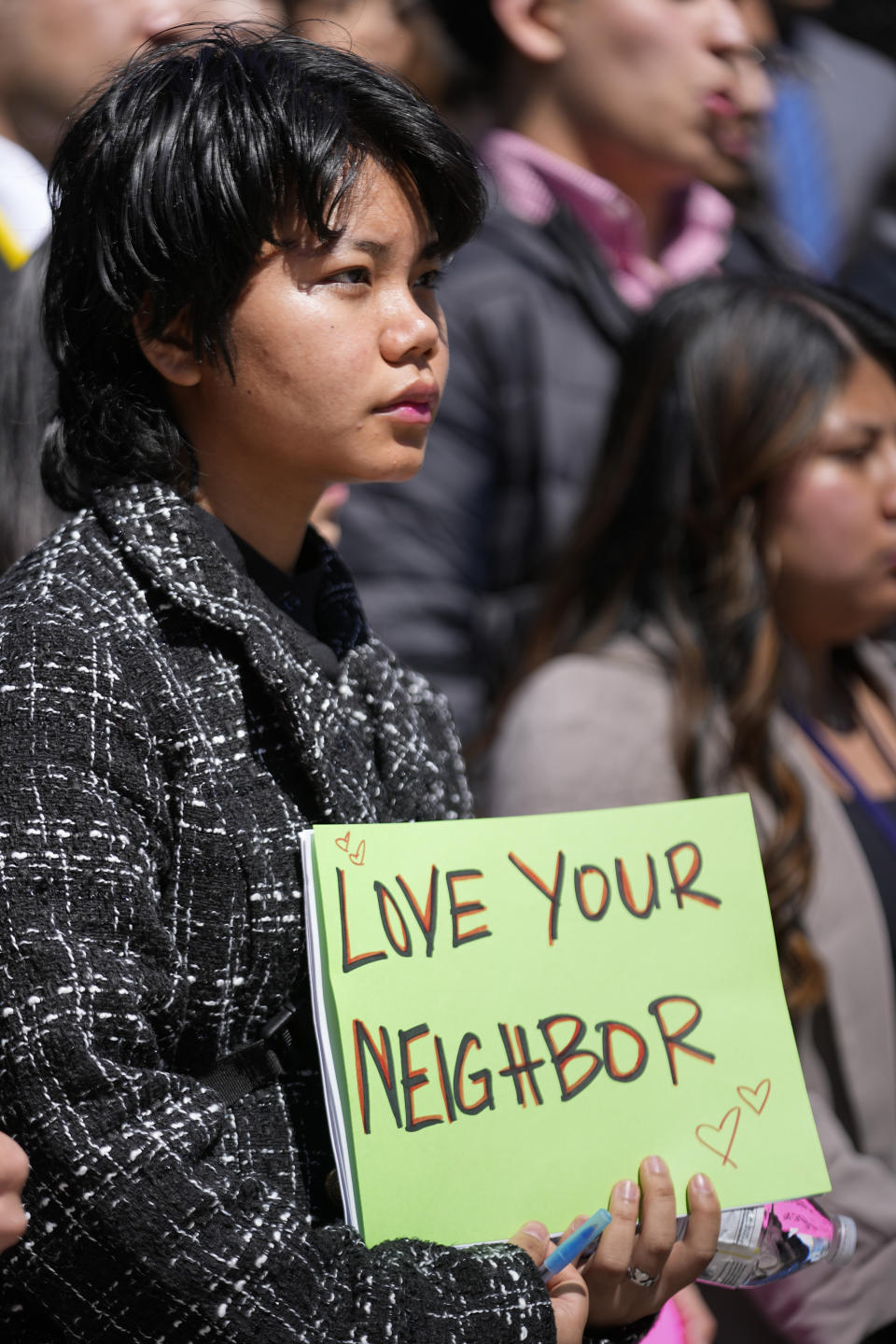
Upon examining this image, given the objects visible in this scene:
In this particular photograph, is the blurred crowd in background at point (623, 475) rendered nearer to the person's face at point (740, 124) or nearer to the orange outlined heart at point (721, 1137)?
the person's face at point (740, 124)

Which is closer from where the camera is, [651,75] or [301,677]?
[301,677]

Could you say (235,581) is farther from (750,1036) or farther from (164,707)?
(750,1036)

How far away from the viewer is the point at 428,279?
4.79 ft

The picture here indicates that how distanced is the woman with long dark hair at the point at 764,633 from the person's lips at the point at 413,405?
895mm

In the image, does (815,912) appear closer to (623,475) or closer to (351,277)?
(623,475)

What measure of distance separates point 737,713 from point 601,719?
0.21 meters

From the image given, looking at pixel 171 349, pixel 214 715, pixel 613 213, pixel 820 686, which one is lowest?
pixel 820 686

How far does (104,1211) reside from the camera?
108 cm

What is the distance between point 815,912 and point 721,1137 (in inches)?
32.0

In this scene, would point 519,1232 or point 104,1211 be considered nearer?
point 104,1211

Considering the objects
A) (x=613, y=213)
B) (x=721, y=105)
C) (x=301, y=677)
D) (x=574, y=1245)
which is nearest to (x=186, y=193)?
(x=301, y=677)

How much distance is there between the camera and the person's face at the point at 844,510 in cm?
238

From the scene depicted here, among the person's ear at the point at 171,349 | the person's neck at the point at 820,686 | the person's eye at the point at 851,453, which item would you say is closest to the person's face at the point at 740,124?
the person's eye at the point at 851,453

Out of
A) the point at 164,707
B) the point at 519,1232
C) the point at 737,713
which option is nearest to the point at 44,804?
the point at 164,707
